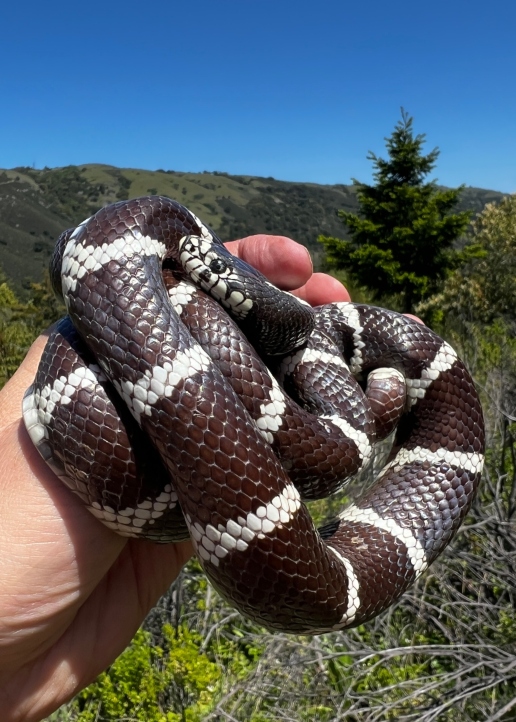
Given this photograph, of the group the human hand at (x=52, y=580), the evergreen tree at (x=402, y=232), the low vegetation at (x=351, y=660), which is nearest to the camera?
the human hand at (x=52, y=580)

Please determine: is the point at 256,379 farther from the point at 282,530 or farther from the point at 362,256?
the point at 362,256

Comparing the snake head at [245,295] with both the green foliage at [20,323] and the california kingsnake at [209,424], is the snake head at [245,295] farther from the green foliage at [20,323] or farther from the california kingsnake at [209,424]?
the green foliage at [20,323]

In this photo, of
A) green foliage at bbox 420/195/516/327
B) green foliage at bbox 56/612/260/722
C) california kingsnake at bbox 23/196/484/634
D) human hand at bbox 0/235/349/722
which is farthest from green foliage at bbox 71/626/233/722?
green foliage at bbox 420/195/516/327

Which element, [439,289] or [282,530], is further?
[439,289]

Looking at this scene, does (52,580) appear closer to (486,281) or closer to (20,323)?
(20,323)

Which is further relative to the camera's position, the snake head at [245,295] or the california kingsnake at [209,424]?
the snake head at [245,295]

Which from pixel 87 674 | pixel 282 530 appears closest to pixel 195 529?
pixel 282 530

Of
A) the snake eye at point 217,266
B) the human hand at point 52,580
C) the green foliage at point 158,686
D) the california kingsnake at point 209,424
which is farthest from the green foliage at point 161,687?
the snake eye at point 217,266
